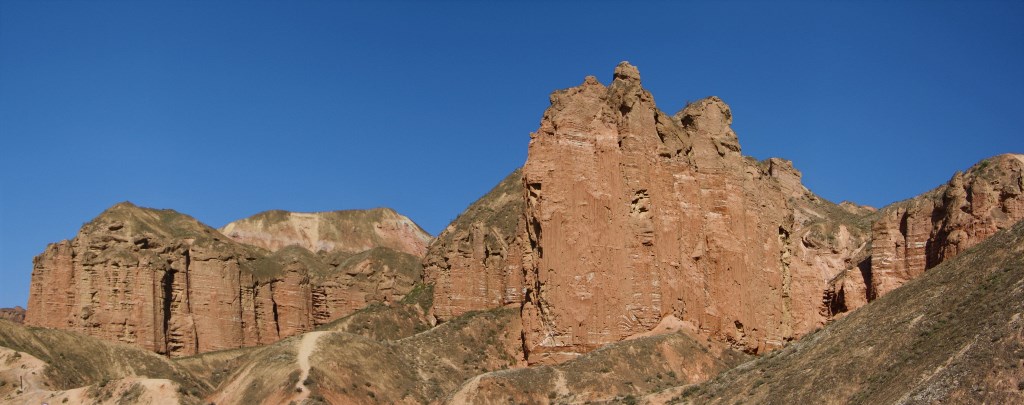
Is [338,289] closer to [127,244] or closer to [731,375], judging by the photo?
[127,244]

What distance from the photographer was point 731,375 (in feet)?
179

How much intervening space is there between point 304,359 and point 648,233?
52.9 ft

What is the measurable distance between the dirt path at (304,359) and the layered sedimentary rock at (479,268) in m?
12.4

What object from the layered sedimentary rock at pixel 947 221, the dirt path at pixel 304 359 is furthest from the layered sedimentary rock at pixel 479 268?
the layered sedimentary rock at pixel 947 221

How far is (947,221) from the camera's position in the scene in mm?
61156

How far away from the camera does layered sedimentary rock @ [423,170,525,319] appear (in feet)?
258

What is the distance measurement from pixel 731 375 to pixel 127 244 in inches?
1660

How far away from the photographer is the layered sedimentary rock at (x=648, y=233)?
63.6 m

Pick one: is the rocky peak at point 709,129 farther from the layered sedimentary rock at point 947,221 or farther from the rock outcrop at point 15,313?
the rock outcrop at point 15,313

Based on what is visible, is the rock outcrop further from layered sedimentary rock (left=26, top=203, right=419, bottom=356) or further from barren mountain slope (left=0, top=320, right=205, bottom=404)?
barren mountain slope (left=0, top=320, right=205, bottom=404)

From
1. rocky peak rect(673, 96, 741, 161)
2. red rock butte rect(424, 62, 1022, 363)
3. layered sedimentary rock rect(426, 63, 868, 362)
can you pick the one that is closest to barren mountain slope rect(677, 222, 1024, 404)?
red rock butte rect(424, 62, 1022, 363)

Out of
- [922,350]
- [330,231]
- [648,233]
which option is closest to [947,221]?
[648,233]

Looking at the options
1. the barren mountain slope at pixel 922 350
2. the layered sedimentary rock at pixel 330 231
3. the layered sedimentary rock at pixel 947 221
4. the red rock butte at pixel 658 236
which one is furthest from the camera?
the layered sedimentary rock at pixel 330 231

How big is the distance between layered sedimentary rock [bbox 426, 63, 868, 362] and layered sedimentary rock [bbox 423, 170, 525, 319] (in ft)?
22.9
